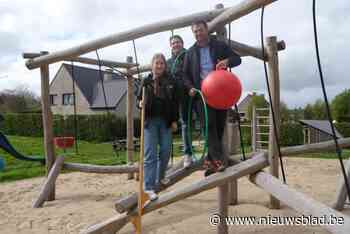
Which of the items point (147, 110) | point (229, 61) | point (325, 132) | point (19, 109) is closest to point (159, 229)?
point (147, 110)

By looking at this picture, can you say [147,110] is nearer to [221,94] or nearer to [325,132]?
[221,94]

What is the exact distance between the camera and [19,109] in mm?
32656

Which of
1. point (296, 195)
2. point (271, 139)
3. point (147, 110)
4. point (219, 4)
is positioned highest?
point (219, 4)

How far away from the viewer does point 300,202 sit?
251 cm

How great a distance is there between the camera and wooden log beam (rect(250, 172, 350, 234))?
2227mm

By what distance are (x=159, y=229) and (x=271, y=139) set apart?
161cm

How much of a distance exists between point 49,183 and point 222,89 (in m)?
3.38

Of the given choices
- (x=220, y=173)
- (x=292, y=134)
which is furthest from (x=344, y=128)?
(x=220, y=173)

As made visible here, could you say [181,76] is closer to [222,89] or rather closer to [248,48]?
[222,89]

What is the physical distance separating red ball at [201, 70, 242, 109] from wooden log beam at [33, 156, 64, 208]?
10.4ft

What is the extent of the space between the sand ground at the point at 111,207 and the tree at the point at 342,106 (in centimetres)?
1939

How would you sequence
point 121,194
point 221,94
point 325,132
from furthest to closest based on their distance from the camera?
1. point 325,132
2. point 121,194
3. point 221,94

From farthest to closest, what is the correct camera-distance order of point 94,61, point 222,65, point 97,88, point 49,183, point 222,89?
point 97,88, point 94,61, point 49,183, point 222,65, point 222,89

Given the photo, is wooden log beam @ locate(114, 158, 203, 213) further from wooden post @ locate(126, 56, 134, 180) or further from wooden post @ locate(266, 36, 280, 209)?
wooden post @ locate(126, 56, 134, 180)
